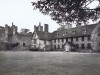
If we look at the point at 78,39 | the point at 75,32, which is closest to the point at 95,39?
the point at 78,39

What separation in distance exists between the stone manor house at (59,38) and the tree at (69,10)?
→ 3260cm

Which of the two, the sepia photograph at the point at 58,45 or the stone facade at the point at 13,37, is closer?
the sepia photograph at the point at 58,45

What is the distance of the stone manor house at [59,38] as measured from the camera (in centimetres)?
5624

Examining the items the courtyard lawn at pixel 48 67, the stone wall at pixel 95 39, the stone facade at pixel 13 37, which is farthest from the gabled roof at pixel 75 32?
the courtyard lawn at pixel 48 67

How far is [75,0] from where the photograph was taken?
1059 cm

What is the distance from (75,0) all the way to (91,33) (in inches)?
1874

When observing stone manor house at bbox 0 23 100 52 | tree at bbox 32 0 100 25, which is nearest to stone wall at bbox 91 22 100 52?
stone manor house at bbox 0 23 100 52

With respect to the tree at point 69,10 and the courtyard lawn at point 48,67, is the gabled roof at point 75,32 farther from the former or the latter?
the tree at point 69,10

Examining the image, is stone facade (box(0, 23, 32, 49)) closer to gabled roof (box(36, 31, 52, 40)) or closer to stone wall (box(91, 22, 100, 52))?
gabled roof (box(36, 31, 52, 40))

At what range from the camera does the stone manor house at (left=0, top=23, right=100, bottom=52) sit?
56.2 m

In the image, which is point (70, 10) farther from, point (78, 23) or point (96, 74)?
point (96, 74)

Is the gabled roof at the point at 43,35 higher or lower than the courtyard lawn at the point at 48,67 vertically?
higher

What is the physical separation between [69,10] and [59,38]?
193ft

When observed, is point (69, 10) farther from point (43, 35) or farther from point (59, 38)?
point (43, 35)
